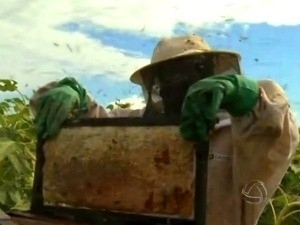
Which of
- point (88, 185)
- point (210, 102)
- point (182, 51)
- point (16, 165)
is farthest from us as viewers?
point (16, 165)

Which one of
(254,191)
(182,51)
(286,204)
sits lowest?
(286,204)

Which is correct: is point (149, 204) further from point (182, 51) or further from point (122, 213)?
point (182, 51)

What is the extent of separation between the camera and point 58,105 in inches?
101

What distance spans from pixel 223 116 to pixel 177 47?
31cm

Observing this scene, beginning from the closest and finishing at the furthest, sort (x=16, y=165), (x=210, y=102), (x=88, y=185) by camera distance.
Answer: (x=210, y=102), (x=88, y=185), (x=16, y=165)

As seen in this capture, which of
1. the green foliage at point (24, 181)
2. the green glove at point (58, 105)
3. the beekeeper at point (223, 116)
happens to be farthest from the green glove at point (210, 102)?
the green foliage at point (24, 181)

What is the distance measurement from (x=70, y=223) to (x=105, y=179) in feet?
0.52

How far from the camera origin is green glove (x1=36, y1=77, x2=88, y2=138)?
249 cm

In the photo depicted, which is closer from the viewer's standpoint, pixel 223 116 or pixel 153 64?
pixel 223 116

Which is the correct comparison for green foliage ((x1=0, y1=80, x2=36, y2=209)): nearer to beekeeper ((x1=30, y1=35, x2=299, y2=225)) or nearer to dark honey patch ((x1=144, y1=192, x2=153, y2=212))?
beekeeper ((x1=30, y1=35, x2=299, y2=225))

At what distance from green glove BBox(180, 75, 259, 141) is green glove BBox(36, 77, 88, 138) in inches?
19.1

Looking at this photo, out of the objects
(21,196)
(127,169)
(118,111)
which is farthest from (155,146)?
(21,196)

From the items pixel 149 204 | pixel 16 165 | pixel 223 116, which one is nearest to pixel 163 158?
pixel 149 204

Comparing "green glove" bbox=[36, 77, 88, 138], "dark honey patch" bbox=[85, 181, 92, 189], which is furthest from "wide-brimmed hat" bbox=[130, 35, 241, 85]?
"dark honey patch" bbox=[85, 181, 92, 189]
